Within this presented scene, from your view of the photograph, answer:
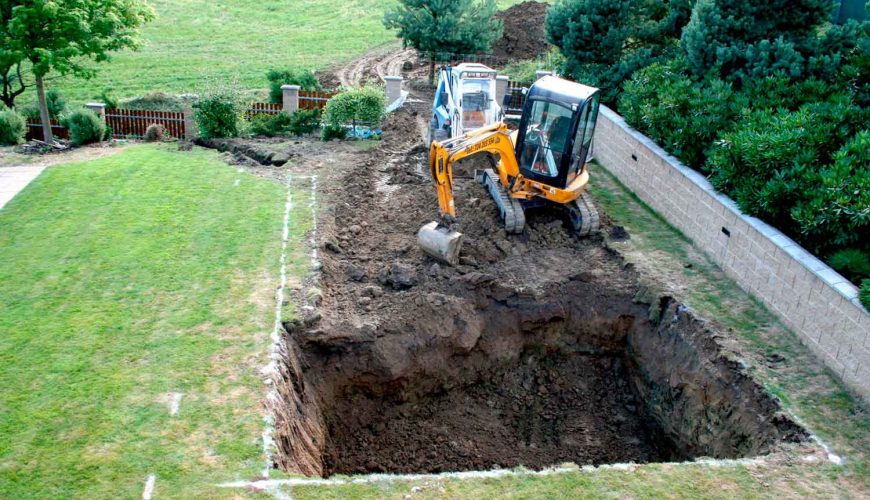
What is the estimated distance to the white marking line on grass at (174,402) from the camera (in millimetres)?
8812

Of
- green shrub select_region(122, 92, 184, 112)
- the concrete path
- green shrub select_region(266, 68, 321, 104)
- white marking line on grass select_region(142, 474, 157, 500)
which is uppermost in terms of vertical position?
green shrub select_region(266, 68, 321, 104)

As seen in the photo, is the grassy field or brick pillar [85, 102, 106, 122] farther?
the grassy field

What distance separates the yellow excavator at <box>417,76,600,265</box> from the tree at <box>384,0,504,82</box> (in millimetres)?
13372

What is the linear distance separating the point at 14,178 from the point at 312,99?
361 inches

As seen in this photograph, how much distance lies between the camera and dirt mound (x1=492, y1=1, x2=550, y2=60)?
3075 centimetres

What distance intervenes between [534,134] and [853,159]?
5.16 m

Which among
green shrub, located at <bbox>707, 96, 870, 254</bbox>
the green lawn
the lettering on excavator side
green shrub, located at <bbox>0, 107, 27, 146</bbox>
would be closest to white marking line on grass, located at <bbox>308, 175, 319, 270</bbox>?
the green lawn

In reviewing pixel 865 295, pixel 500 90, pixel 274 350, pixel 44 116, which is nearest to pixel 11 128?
pixel 44 116

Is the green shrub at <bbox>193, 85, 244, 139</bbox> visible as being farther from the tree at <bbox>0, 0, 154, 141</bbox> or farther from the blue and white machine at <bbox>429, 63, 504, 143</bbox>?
the blue and white machine at <bbox>429, 63, 504, 143</bbox>

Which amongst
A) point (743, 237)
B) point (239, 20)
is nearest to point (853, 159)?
point (743, 237)

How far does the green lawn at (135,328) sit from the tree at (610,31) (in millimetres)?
10137

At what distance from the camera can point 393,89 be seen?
2403cm

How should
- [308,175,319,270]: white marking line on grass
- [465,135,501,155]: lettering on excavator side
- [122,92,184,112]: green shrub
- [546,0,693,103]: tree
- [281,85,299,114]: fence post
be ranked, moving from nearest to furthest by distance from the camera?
[308,175,319,270]: white marking line on grass → [465,135,501,155]: lettering on excavator side → [546,0,693,103]: tree → [281,85,299,114]: fence post → [122,92,184,112]: green shrub

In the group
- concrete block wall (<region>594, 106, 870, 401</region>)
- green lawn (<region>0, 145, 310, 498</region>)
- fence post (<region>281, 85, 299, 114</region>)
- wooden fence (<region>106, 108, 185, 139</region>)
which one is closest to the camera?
green lawn (<region>0, 145, 310, 498</region>)
